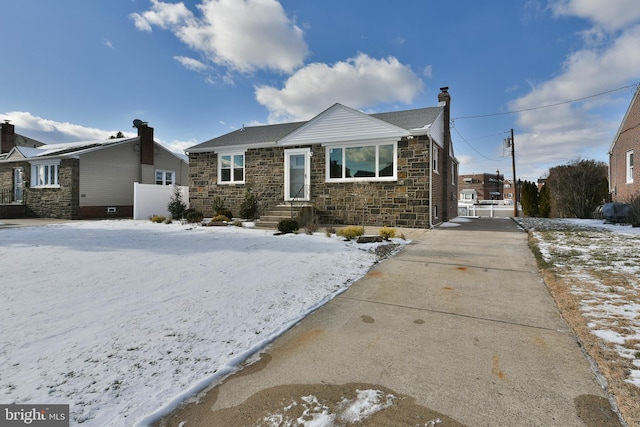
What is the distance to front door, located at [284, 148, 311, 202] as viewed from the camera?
46.0 ft

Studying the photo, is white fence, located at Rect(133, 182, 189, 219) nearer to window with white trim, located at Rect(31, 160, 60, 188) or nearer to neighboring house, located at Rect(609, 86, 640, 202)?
window with white trim, located at Rect(31, 160, 60, 188)

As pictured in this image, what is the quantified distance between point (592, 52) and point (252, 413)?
1792cm

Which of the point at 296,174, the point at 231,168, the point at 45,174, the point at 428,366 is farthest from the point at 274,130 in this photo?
the point at 428,366

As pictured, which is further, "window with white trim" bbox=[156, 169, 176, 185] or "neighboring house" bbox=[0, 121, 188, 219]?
"window with white trim" bbox=[156, 169, 176, 185]

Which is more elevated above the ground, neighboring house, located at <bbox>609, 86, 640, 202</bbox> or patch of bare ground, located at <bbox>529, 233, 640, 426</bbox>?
neighboring house, located at <bbox>609, 86, 640, 202</bbox>

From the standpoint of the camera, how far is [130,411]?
190cm

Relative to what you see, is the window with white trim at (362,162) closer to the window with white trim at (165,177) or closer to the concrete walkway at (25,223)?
the concrete walkway at (25,223)

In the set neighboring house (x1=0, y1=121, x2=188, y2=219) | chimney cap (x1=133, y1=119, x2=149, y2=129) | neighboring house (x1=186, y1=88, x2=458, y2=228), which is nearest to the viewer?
neighboring house (x1=186, y1=88, x2=458, y2=228)

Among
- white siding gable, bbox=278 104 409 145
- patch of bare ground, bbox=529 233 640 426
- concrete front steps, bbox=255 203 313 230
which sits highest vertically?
white siding gable, bbox=278 104 409 145

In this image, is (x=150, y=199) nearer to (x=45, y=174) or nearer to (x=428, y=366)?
(x=45, y=174)

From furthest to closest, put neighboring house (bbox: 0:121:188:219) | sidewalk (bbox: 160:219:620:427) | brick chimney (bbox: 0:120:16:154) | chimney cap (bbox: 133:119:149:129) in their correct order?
brick chimney (bbox: 0:120:16:154), chimney cap (bbox: 133:119:149:129), neighboring house (bbox: 0:121:188:219), sidewalk (bbox: 160:219:620:427)

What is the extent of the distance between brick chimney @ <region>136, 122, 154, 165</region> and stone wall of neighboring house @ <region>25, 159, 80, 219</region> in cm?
393

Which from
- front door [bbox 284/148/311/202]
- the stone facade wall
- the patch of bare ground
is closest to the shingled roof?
the stone facade wall

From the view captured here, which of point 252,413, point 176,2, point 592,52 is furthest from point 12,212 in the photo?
point 592,52
